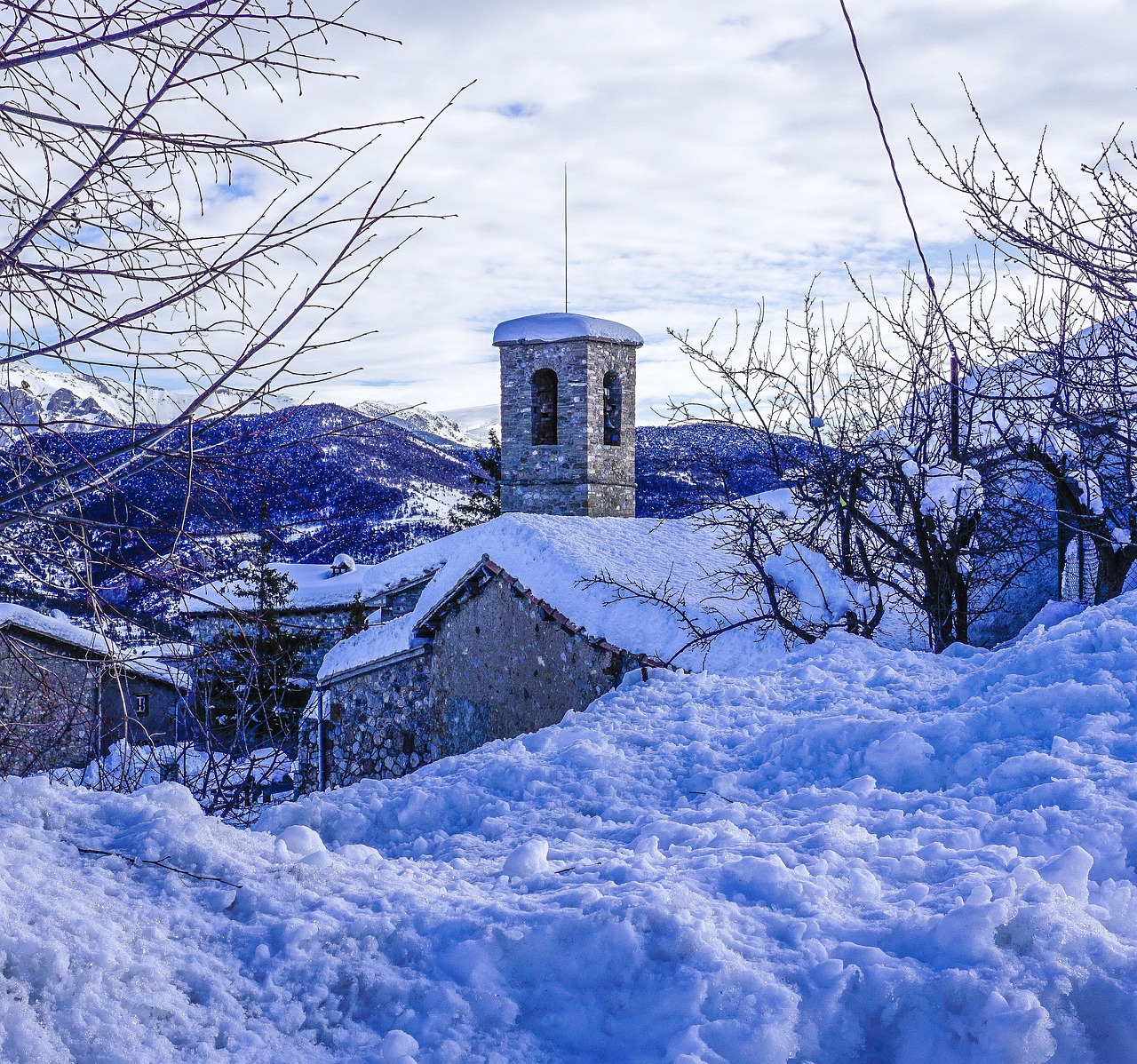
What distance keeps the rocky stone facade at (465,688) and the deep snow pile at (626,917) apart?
606 centimetres

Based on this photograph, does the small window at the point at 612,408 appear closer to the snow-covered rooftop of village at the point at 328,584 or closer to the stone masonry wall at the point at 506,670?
the snow-covered rooftop of village at the point at 328,584

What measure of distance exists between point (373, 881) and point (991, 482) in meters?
7.08

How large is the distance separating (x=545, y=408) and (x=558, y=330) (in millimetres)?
1531

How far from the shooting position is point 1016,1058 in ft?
5.78

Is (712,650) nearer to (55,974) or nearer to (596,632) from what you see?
(596,632)

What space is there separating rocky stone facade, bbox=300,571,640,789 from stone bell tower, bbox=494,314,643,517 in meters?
6.43

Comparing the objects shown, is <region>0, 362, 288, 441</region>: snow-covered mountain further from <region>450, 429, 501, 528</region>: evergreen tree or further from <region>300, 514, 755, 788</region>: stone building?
<region>450, 429, 501, 528</region>: evergreen tree

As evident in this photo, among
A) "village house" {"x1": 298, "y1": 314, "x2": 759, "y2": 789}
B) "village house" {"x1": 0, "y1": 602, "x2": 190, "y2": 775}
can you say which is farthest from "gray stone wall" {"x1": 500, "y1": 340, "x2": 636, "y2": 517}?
"village house" {"x1": 0, "y1": 602, "x2": 190, "y2": 775}

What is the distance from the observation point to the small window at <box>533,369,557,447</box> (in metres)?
19.1

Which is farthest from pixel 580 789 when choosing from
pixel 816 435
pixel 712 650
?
pixel 816 435

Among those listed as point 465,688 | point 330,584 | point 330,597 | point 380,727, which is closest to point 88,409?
point 465,688

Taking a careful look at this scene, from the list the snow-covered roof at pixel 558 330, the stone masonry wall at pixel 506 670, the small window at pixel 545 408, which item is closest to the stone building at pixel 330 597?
the stone masonry wall at pixel 506 670

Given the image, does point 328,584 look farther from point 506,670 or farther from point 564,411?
point 506,670

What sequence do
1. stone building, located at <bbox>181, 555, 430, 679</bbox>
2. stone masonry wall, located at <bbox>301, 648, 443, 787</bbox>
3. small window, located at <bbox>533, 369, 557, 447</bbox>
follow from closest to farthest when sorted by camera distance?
1. stone masonry wall, located at <bbox>301, 648, 443, 787</bbox>
2. small window, located at <bbox>533, 369, 557, 447</bbox>
3. stone building, located at <bbox>181, 555, 430, 679</bbox>
